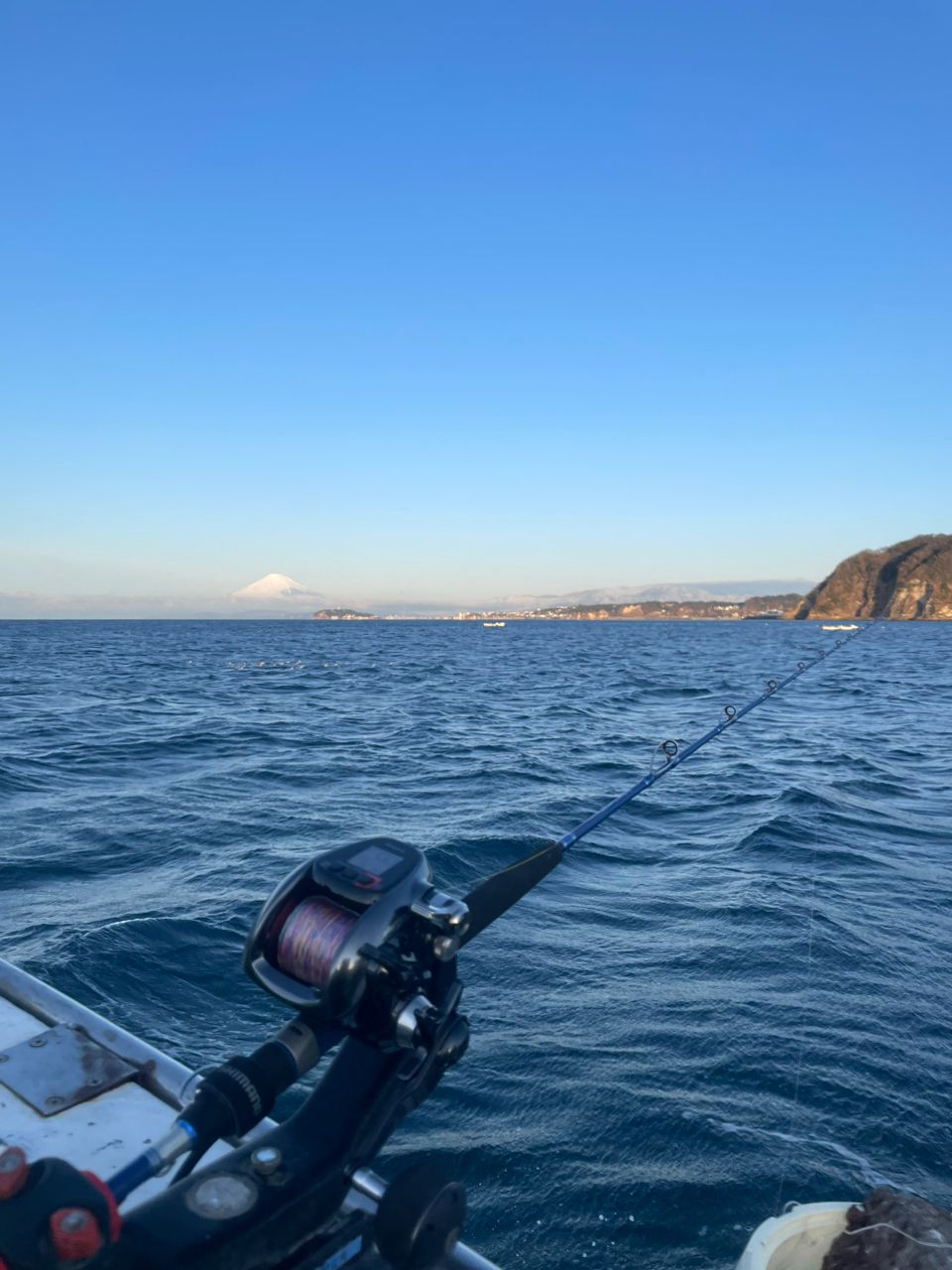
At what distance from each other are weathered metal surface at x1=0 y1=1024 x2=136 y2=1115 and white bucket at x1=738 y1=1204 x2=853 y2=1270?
78.4 inches

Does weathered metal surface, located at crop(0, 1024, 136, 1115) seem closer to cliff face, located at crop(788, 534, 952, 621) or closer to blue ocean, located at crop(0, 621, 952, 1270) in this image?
blue ocean, located at crop(0, 621, 952, 1270)

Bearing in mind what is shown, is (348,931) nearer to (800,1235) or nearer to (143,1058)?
(143,1058)

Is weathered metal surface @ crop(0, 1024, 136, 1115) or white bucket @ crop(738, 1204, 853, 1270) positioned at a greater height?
weathered metal surface @ crop(0, 1024, 136, 1115)

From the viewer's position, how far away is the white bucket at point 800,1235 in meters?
2.80

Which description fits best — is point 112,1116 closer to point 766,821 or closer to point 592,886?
point 592,886

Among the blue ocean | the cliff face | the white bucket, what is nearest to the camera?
the white bucket

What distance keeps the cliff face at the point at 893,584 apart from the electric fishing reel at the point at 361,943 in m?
140

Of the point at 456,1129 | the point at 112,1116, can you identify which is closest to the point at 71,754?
the point at 456,1129

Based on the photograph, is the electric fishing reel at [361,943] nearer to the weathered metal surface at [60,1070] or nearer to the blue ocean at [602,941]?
the weathered metal surface at [60,1070]

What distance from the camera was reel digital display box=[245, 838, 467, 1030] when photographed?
7.30ft

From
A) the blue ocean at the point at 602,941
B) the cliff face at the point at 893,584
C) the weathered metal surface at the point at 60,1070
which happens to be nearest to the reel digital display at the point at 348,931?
the weathered metal surface at the point at 60,1070

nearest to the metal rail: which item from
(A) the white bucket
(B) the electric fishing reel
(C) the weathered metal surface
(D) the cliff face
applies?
(C) the weathered metal surface

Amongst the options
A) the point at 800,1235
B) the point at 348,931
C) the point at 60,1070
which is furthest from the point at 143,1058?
the point at 800,1235

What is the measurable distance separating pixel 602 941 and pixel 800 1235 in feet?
12.2
